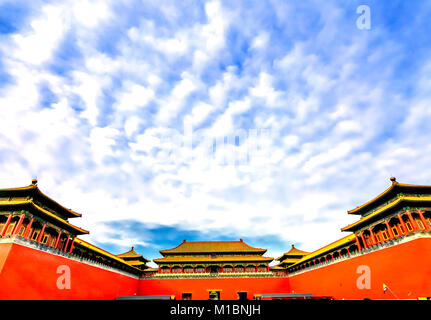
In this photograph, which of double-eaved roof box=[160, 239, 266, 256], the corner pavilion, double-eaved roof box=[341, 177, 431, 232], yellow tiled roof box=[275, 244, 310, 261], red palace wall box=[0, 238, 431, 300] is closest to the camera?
red palace wall box=[0, 238, 431, 300]

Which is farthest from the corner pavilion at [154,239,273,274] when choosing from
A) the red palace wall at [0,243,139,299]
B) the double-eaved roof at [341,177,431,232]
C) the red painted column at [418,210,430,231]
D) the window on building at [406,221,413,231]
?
the red painted column at [418,210,430,231]

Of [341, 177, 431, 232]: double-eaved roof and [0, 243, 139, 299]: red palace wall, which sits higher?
[341, 177, 431, 232]: double-eaved roof

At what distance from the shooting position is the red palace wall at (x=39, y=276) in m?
13.5

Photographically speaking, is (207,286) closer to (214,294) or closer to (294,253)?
(214,294)

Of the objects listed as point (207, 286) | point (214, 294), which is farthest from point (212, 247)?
point (214, 294)

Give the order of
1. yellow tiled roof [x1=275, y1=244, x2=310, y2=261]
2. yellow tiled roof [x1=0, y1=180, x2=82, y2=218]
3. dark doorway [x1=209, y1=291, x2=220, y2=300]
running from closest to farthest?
yellow tiled roof [x1=0, y1=180, x2=82, y2=218]
dark doorway [x1=209, y1=291, x2=220, y2=300]
yellow tiled roof [x1=275, y1=244, x2=310, y2=261]

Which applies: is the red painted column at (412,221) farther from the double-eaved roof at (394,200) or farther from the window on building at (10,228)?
the window on building at (10,228)

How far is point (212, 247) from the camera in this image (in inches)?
1476

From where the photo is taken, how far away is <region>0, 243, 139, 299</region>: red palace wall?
44.4 feet

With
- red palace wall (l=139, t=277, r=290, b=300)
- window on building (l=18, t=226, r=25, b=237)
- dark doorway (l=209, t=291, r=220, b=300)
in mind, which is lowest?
dark doorway (l=209, t=291, r=220, b=300)

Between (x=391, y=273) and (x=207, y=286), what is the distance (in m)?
22.2

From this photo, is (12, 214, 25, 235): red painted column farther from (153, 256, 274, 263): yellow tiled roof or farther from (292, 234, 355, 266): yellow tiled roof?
(292, 234, 355, 266): yellow tiled roof

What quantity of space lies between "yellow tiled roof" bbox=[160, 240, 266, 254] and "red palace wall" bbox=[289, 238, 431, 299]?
1466 cm
